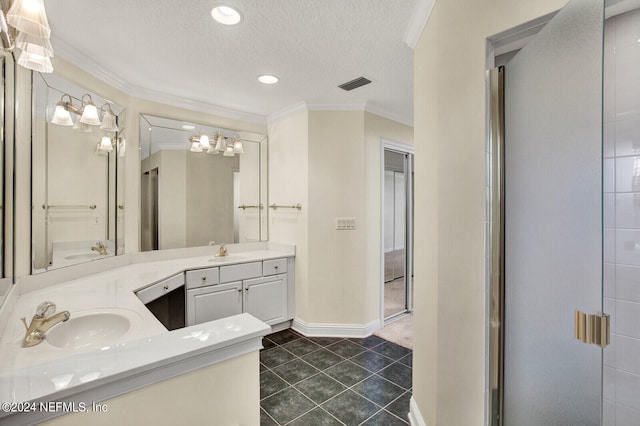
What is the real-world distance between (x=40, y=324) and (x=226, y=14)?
5.81 feet

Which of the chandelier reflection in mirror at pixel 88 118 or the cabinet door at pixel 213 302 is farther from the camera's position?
the cabinet door at pixel 213 302

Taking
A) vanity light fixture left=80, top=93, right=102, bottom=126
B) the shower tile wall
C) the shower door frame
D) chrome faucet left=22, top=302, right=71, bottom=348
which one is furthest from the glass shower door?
vanity light fixture left=80, top=93, right=102, bottom=126

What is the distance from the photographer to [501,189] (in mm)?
1131

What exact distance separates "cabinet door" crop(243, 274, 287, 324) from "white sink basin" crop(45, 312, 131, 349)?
146 cm

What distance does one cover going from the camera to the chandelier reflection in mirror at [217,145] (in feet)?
10.1

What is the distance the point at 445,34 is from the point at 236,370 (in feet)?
5.50

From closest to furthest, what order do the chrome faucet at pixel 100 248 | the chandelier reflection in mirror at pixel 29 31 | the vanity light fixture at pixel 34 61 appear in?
the chandelier reflection in mirror at pixel 29 31, the vanity light fixture at pixel 34 61, the chrome faucet at pixel 100 248

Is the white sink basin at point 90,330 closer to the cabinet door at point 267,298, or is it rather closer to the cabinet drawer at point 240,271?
the cabinet drawer at point 240,271

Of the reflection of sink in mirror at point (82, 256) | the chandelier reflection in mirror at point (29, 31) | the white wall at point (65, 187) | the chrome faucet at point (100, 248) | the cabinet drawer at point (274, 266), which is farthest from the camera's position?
the cabinet drawer at point (274, 266)

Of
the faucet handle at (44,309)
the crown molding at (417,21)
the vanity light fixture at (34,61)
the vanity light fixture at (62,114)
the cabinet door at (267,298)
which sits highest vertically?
the crown molding at (417,21)

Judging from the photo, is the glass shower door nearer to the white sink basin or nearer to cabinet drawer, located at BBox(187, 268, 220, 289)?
the white sink basin

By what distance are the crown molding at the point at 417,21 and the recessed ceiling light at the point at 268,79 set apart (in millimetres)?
1122

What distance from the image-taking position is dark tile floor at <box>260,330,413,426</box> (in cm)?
187

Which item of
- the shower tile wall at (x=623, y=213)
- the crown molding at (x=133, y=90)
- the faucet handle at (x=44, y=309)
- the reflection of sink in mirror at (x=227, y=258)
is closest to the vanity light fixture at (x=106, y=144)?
the crown molding at (x=133, y=90)
